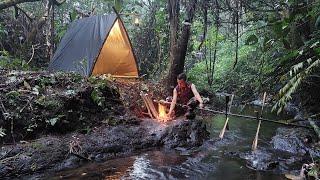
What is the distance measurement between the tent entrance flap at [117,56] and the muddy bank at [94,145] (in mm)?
4378

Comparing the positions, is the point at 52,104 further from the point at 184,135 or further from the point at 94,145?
the point at 184,135

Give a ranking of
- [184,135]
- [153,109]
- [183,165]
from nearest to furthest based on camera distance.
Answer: [183,165] < [184,135] < [153,109]

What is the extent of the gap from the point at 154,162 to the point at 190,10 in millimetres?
4677

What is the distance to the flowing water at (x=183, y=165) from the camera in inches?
250

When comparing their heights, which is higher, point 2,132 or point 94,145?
point 2,132

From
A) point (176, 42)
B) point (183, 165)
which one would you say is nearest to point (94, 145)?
point (183, 165)

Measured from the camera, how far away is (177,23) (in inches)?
429

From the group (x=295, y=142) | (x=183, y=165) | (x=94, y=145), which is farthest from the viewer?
(x=295, y=142)

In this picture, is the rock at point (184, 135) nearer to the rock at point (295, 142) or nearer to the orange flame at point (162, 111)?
the orange flame at point (162, 111)

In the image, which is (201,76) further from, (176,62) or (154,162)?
(154,162)

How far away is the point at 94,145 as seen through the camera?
7.51m

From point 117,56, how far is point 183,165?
7.10 meters

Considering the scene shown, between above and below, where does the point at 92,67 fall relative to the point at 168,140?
above

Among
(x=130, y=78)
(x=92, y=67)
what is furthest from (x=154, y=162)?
(x=130, y=78)
